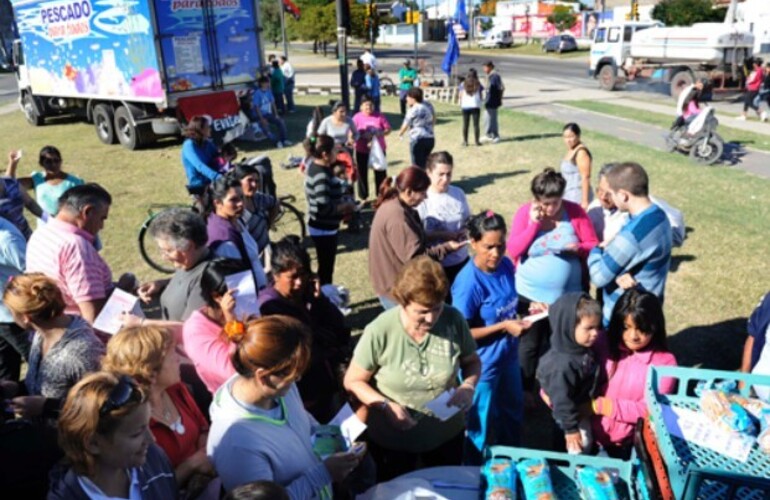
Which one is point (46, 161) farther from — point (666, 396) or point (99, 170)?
point (99, 170)

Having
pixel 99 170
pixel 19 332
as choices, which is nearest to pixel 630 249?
pixel 19 332

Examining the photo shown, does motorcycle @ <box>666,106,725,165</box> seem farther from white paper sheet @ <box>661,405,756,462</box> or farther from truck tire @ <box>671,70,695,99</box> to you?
white paper sheet @ <box>661,405,756,462</box>

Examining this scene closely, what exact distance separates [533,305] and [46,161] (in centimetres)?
482

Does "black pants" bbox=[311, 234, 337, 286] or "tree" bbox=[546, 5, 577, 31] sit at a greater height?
"tree" bbox=[546, 5, 577, 31]

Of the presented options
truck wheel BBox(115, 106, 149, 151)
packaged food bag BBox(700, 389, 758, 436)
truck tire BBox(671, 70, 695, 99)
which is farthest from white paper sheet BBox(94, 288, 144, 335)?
truck tire BBox(671, 70, 695, 99)

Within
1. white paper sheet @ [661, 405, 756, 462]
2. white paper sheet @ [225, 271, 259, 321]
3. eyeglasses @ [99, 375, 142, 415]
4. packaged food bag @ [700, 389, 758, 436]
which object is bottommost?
white paper sheet @ [661, 405, 756, 462]

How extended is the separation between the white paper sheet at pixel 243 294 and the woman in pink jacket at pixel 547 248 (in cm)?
190

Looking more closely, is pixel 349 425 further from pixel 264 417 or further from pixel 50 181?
pixel 50 181

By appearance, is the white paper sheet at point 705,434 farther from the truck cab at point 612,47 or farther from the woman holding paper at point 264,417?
the truck cab at point 612,47

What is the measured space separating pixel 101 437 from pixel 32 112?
2053cm

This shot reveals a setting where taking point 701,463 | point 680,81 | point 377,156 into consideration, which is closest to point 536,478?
point 701,463

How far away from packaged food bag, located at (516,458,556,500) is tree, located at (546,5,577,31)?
201ft

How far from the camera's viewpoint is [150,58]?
40.1 feet

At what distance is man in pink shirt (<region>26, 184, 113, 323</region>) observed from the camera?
352 cm
